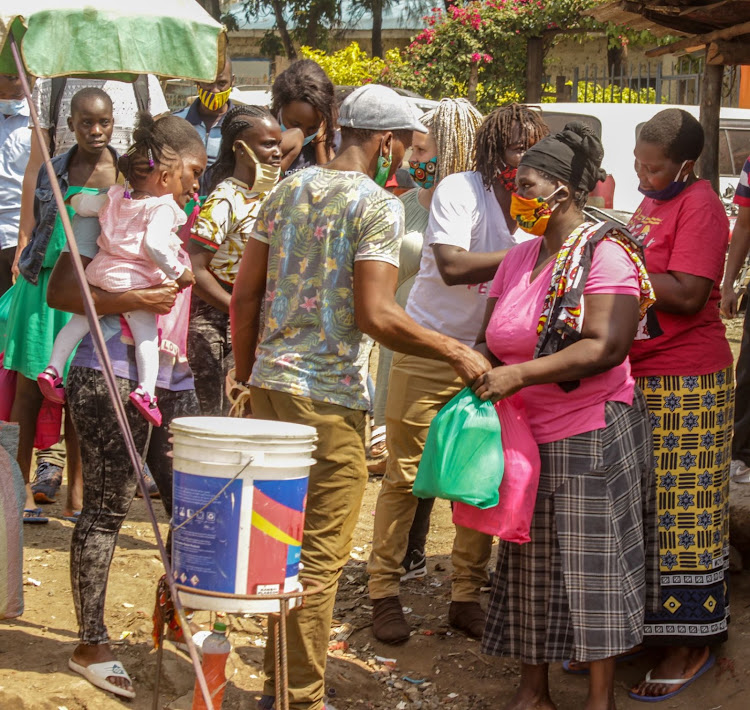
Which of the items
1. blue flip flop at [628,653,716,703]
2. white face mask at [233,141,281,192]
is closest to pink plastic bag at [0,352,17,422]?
white face mask at [233,141,281,192]

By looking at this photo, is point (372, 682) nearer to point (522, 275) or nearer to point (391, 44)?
point (522, 275)

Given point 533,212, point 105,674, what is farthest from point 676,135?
point 105,674

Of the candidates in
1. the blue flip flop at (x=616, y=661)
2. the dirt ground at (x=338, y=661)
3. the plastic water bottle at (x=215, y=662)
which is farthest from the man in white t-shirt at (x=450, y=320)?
the plastic water bottle at (x=215, y=662)

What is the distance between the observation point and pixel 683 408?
13.1ft

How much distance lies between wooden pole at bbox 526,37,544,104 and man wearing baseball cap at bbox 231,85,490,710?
15.8 metres

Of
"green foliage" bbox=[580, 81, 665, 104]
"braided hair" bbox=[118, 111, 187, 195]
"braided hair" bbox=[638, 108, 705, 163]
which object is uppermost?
"green foliage" bbox=[580, 81, 665, 104]

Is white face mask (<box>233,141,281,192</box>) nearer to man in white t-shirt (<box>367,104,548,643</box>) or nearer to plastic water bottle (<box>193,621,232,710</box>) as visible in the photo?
man in white t-shirt (<box>367,104,548,643</box>)

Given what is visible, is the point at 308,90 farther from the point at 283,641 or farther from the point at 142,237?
the point at 283,641

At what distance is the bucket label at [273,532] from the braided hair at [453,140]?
7.71 feet

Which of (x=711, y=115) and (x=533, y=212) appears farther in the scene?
(x=711, y=115)

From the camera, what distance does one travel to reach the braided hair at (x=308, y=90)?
6000 millimetres

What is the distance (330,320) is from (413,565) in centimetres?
215

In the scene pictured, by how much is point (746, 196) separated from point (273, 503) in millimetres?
3801

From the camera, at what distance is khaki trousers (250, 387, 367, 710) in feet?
11.5
